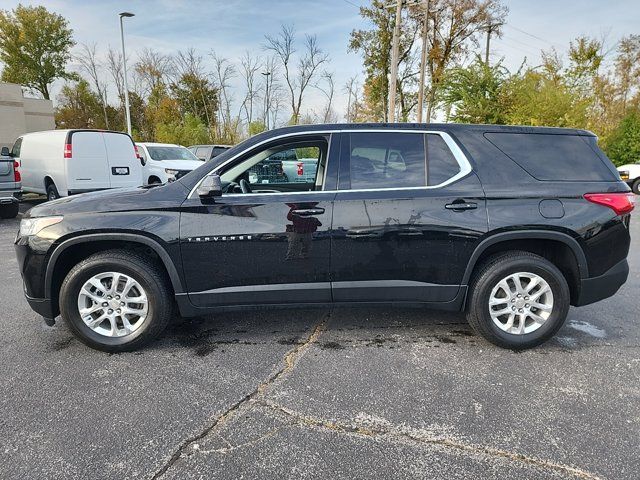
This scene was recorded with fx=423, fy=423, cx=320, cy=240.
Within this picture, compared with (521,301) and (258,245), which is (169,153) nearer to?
(258,245)

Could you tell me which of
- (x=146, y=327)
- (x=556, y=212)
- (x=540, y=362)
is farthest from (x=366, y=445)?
(x=556, y=212)

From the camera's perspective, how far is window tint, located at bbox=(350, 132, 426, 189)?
10.6ft

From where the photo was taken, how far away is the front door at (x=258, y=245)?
3164 millimetres

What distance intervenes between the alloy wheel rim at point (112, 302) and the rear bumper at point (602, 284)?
11.2 feet

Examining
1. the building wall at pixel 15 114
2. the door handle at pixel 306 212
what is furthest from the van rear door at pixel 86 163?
the building wall at pixel 15 114

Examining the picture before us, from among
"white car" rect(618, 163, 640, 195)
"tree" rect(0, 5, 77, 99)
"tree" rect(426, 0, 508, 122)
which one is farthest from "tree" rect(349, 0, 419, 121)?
"tree" rect(0, 5, 77, 99)

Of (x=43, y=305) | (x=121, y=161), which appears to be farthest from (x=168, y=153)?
(x=43, y=305)

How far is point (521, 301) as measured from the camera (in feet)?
10.8

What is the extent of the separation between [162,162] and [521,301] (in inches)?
472

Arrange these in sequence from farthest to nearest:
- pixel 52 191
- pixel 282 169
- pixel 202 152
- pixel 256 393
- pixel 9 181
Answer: pixel 202 152 → pixel 52 191 → pixel 9 181 → pixel 282 169 → pixel 256 393

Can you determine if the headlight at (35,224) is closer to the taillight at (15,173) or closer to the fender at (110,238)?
the fender at (110,238)

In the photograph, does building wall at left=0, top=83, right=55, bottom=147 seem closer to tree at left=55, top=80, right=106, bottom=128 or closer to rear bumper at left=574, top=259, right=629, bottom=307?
tree at left=55, top=80, right=106, bottom=128

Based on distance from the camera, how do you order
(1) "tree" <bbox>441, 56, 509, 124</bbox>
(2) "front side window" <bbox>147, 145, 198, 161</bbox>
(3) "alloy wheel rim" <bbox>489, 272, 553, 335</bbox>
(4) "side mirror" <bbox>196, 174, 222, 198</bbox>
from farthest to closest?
(1) "tree" <bbox>441, 56, 509, 124</bbox>, (2) "front side window" <bbox>147, 145, 198, 161</bbox>, (3) "alloy wheel rim" <bbox>489, 272, 553, 335</bbox>, (4) "side mirror" <bbox>196, 174, 222, 198</bbox>

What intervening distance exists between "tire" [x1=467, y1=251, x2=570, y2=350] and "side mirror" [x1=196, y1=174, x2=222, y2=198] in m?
2.10
